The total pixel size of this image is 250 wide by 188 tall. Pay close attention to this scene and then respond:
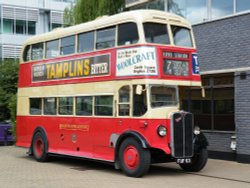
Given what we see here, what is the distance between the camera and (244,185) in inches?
436

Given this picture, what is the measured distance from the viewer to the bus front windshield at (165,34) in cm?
1251

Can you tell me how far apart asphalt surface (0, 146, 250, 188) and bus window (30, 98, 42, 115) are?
5.71ft

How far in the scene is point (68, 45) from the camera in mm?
15203

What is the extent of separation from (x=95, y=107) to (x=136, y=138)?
2.14 m

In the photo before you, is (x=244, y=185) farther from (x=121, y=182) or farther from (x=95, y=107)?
(x=95, y=107)

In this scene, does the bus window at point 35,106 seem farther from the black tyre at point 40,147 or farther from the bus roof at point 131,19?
the bus roof at point 131,19

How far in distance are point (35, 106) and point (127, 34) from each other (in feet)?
17.6

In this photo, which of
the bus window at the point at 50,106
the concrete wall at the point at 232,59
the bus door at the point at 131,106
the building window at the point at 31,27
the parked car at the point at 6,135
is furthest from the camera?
the building window at the point at 31,27

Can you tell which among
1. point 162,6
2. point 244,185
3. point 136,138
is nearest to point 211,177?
point 244,185

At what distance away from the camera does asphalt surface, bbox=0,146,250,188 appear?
36.3 feet

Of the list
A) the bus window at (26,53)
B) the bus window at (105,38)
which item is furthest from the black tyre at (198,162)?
the bus window at (26,53)

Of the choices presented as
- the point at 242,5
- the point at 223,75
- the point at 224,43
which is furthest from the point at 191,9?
the point at 223,75

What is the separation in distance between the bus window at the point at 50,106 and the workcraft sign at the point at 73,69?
686mm

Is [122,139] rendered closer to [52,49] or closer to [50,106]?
[50,106]
